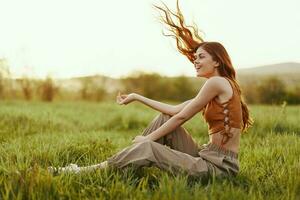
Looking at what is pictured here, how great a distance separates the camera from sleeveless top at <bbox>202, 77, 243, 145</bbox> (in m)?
4.28

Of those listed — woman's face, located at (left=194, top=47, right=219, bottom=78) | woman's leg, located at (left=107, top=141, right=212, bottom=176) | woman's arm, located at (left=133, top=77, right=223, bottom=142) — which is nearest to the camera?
woman's leg, located at (left=107, top=141, right=212, bottom=176)

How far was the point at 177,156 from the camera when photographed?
13.5 feet

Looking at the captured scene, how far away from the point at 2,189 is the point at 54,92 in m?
14.6

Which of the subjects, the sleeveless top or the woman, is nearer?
the woman

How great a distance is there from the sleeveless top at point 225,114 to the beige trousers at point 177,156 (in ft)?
0.52

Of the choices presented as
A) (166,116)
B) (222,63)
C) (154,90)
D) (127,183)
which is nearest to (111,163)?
(127,183)

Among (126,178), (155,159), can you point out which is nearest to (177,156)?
(155,159)

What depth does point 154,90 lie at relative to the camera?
68.4 feet

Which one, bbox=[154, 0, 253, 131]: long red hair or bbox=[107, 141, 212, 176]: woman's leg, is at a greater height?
bbox=[154, 0, 253, 131]: long red hair

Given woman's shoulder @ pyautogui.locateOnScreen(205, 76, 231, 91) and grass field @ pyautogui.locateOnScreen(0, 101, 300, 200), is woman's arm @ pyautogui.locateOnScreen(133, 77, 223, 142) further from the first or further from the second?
grass field @ pyautogui.locateOnScreen(0, 101, 300, 200)

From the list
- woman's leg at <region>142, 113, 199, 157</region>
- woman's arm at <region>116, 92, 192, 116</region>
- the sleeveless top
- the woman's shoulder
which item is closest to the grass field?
woman's leg at <region>142, 113, 199, 157</region>

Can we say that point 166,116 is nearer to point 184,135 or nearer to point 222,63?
point 184,135

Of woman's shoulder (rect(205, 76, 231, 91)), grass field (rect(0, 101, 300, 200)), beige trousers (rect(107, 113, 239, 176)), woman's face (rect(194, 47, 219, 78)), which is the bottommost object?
grass field (rect(0, 101, 300, 200))

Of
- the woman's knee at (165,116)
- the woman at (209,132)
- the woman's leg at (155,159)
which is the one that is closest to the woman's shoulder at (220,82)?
the woman at (209,132)
